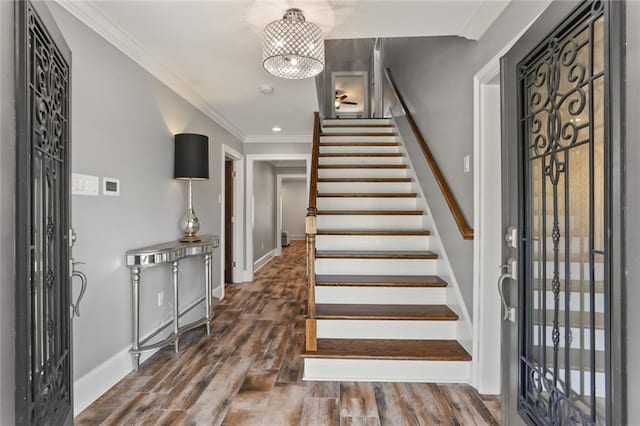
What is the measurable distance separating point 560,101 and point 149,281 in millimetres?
2803

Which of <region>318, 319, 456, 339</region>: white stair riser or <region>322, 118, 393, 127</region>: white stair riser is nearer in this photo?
<region>318, 319, 456, 339</region>: white stair riser

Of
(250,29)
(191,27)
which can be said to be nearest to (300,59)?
(250,29)

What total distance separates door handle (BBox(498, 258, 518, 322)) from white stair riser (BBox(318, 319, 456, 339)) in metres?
0.94

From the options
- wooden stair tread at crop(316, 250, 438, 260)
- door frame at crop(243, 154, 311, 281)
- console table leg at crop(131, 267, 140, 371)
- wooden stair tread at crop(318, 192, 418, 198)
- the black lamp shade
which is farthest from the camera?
door frame at crop(243, 154, 311, 281)

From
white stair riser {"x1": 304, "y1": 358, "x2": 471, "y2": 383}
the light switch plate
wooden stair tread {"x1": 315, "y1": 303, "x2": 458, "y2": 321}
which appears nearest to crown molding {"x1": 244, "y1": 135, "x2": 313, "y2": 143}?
wooden stair tread {"x1": 315, "y1": 303, "x2": 458, "y2": 321}

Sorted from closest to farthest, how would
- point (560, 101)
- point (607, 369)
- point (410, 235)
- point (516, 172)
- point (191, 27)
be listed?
point (607, 369)
point (560, 101)
point (516, 172)
point (191, 27)
point (410, 235)

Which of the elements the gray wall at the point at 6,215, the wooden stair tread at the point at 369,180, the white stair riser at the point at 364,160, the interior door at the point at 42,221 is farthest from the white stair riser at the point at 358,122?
the gray wall at the point at 6,215

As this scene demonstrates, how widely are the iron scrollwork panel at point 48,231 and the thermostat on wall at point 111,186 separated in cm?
76

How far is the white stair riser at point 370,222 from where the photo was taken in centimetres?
338

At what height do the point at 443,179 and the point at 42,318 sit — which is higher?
the point at 443,179

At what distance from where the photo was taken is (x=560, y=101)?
3.92ft

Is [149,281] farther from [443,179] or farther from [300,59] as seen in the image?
[443,179]

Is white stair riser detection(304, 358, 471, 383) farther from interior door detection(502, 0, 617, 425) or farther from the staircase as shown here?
interior door detection(502, 0, 617, 425)

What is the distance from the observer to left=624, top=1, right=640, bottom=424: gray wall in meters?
0.86
